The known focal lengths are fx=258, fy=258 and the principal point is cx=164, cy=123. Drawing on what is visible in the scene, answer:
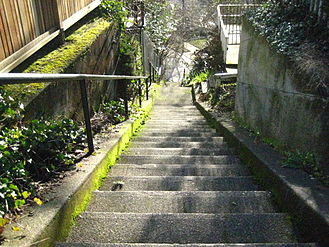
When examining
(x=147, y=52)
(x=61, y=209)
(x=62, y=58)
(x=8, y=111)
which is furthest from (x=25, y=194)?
(x=147, y=52)

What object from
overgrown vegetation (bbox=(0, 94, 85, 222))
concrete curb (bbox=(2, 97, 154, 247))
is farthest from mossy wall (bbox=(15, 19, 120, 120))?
concrete curb (bbox=(2, 97, 154, 247))

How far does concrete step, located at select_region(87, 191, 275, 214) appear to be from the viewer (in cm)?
201

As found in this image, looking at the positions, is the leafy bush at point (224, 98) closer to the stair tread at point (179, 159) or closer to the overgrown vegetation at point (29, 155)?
the stair tread at point (179, 159)

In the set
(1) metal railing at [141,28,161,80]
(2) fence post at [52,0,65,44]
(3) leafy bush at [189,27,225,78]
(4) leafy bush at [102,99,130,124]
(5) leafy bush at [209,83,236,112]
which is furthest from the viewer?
(3) leafy bush at [189,27,225,78]

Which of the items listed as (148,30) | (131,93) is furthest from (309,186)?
(148,30)

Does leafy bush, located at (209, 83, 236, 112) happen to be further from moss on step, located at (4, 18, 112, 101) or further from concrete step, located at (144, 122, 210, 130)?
moss on step, located at (4, 18, 112, 101)

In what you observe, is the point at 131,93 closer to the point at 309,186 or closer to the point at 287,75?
the point at 287,75

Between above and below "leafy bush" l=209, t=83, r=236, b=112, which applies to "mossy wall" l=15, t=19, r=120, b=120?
above

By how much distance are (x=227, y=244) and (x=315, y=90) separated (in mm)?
1613

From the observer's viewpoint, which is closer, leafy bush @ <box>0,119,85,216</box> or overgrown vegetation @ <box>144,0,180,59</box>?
leafy bush @ <box>0,119,85,216</box>

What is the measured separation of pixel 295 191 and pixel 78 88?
3.11 meters

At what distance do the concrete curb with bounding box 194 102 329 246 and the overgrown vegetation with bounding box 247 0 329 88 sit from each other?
0.82m

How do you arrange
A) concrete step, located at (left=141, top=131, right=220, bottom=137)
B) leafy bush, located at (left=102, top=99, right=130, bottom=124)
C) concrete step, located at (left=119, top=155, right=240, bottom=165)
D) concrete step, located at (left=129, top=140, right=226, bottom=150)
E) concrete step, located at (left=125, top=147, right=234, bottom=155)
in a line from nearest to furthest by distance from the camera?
1. concrete step, located at (left=119, top=155, right=240, bottom=165)
2. concrete step, located at (left=125, top=147, right=234, bottom=155)
3. concrete step, located at (left=129, top=140, right=226, bottom=150)
4. leafy bush, located at (left=102, top=99, right=130, bottom=124)
5. concrete step, located at (left=141, top=131, right=220, bottom=137)

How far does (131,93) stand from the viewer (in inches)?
265
